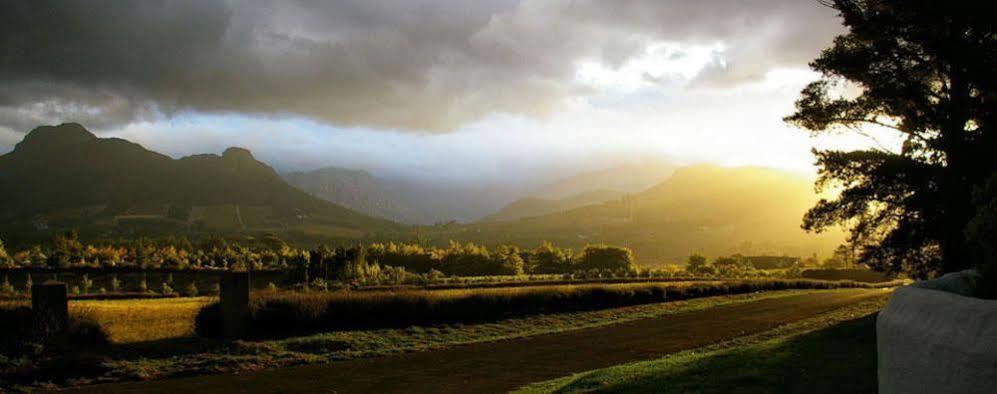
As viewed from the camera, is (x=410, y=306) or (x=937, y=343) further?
(x=410, y=306)

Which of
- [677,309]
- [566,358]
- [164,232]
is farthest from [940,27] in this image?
[164,232]

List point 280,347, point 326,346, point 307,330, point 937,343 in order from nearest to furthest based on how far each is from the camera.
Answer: point 937,343 < point 280,347 < point 326,346 < point 307,330

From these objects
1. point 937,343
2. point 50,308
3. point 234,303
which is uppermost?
point 937,343

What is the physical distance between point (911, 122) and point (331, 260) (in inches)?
1273

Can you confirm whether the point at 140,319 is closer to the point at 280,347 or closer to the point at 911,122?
the point at 280,347

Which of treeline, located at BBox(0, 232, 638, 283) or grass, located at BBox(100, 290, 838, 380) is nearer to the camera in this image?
grass, located at BBox(100, 290, 838, 380)

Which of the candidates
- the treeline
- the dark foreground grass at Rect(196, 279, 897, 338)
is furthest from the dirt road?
the treeline

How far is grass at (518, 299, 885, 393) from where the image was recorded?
10750 mm

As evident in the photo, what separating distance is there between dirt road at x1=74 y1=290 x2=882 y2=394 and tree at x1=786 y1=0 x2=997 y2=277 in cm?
496

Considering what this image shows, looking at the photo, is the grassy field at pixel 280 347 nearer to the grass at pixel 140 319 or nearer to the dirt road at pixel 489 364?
the grass at pixel 140 319

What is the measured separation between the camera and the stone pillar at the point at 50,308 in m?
16.7

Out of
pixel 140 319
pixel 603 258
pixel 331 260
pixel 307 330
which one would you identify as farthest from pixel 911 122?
pixel 603 258

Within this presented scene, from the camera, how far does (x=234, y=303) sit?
20.2 m

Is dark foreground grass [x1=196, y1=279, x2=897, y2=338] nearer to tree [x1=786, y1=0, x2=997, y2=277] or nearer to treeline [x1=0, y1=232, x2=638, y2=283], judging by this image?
treeline [x1=0, y1=232, x2=638, y2=283]
